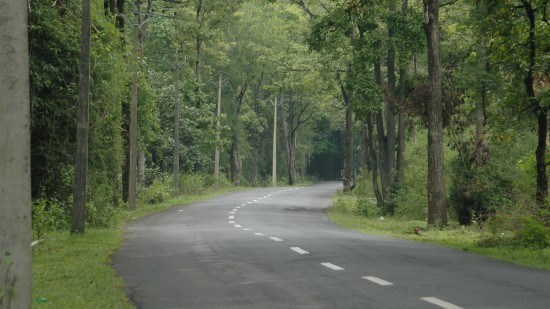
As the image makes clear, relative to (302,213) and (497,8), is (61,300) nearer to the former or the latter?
(497,8)

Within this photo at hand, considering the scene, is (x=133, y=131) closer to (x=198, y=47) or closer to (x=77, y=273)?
(x=77, y=273)

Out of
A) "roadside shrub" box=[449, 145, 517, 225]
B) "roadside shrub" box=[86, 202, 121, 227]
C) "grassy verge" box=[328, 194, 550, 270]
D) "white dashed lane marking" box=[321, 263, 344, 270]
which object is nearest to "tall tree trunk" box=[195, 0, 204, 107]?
"grassy verge" box=[328, 194, 550, 270]

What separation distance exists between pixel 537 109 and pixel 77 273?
12267 millimetres

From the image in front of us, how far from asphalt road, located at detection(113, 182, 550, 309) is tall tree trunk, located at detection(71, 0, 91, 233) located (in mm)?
2242

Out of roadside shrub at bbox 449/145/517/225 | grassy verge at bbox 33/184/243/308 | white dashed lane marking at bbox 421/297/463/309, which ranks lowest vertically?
grassy verge at bbox 33/184/243/308

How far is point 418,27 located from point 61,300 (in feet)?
79.8

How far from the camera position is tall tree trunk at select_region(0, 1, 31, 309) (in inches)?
273

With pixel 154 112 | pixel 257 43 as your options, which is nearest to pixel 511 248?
pixel 154 112

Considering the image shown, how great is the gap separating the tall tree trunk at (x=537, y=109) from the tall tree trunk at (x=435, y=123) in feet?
12.9

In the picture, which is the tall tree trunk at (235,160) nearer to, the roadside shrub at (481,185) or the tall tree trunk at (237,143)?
the tall tree trunk at (237,143)

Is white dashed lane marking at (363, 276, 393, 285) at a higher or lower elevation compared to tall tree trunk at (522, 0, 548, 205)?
lower

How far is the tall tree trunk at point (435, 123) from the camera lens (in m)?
24.5

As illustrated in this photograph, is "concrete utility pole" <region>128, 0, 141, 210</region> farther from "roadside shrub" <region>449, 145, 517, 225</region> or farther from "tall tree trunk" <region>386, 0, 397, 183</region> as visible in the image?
"roadside shrub" <region>449, 145, 517, 225</region>

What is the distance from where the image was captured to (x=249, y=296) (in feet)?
33.0
